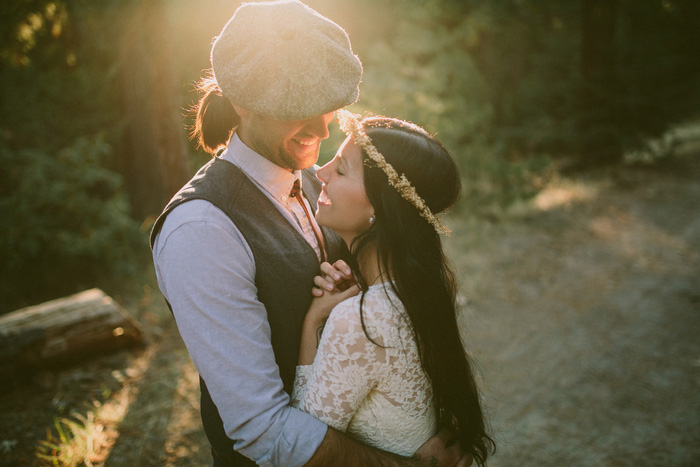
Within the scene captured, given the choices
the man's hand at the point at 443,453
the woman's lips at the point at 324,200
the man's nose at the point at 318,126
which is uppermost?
the man's nose at the point at 318,126

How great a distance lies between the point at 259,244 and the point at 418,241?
58 centimetres

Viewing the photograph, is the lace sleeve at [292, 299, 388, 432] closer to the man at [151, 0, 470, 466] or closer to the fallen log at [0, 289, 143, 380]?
the man at [151, 0, 470, 466]

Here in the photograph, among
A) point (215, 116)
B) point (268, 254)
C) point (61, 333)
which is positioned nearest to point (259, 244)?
point (268, 254)

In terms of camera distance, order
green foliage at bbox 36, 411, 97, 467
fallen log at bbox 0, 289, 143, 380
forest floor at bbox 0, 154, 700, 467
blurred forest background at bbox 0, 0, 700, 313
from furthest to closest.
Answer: blurred forest background at bbox 0, 0, 700, 313
fallen log at bbox 0, 289, 143, 380
forest floor at bbox 0, 154, 700, 467
green foliage at bbox 36, 411, 97, 467

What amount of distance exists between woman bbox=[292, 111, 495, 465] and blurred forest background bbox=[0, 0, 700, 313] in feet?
6.00

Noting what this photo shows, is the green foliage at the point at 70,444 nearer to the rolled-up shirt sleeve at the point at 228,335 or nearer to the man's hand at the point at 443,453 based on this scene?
the rolled-up shirt sleeve at the point at 228,335

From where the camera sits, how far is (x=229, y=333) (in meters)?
1.37

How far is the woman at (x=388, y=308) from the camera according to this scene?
150 centimetres

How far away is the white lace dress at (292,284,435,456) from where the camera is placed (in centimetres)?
148

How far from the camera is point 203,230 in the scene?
140 centimetres

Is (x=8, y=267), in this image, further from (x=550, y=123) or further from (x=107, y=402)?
(x=550, y=123)

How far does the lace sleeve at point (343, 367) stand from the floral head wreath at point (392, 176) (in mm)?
437

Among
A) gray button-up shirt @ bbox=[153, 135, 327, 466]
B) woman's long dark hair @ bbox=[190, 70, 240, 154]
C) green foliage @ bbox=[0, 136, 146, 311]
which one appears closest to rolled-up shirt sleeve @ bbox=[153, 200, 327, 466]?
gray button-up shirt @ bbox=[153, 135, 327, 466]

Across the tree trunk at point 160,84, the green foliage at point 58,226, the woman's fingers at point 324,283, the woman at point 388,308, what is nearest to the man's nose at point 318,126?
the woman at point 388,308
